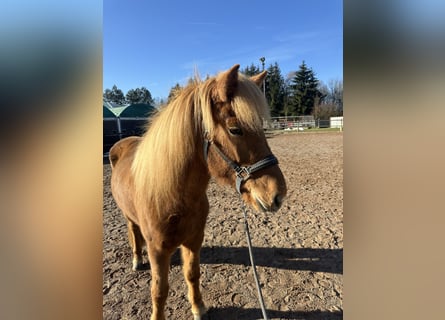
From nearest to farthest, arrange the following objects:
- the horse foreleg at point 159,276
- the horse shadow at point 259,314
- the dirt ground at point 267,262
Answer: the horse foreleg at point 159,276 → the horse shadow at point 259,314 → the dirt ground at point 267,262

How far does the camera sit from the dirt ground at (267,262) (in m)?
1.98

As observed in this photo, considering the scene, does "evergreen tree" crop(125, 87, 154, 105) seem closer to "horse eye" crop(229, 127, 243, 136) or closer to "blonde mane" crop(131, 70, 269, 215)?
"blonde mane" crop(131, 70, 269, 215)

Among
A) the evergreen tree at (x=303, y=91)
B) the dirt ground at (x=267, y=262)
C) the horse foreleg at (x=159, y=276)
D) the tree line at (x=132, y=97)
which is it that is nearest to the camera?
the tree line at (x=132, y=97)

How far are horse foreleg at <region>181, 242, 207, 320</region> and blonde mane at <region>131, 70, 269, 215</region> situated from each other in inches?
24.0

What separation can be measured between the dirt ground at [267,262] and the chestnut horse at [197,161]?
1.31 feet

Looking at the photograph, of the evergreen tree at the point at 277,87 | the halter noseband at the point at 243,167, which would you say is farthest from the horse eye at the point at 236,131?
the evergreen tree at the point at 277,87

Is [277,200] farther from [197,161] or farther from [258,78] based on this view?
[258,78]

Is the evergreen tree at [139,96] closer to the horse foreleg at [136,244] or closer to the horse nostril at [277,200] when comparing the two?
the horse nostril at [277,200]

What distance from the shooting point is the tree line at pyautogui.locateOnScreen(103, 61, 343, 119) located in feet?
5.14

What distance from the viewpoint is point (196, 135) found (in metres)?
1.30

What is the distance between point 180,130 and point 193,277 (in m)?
1.20
